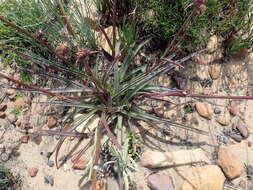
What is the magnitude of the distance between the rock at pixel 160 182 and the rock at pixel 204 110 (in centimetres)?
53

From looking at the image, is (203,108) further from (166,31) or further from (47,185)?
(47,185)

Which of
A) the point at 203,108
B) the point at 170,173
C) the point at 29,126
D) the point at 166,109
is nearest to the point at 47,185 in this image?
the point at 29,126

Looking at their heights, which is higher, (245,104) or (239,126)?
(245,104)

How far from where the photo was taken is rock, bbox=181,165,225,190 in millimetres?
1688

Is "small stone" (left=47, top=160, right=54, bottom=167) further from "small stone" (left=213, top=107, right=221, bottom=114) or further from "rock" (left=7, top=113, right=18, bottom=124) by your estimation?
"small stone" (left=213, top=107, right=221, bottom=114)

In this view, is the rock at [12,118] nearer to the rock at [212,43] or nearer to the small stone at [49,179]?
the small stone at [49,179]

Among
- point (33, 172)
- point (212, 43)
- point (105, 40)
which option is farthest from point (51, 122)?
point (212, 43)

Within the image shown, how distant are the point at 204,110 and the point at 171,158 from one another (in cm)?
44

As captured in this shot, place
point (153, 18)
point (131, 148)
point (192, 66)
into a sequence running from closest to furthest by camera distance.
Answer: point (131, 148), point (153, 18), point (192, 66)

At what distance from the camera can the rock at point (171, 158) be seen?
1773mm

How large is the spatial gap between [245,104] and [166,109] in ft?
1.98

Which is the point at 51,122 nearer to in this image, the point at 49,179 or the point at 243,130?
the point at 49,179

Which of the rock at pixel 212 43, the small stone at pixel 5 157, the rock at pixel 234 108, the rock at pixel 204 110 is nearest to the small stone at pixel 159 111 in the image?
the rock at pixel 204 110

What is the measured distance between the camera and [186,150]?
182 centimetres
